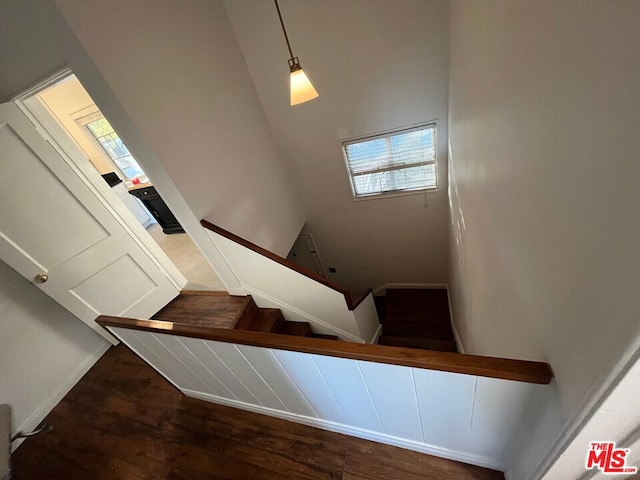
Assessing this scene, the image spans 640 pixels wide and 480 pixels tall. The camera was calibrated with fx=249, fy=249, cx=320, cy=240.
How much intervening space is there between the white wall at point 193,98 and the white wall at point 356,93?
12.1 inches

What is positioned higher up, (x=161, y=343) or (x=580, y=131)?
(x=580, y=131)

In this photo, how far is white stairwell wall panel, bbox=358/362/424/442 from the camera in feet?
3.49

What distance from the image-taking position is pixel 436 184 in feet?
10.2

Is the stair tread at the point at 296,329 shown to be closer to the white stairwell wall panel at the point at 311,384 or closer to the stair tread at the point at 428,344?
the white stairwell wall panel at the point at 311,384

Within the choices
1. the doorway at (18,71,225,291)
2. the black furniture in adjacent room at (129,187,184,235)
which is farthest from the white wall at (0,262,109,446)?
the black furniture in adjacent room at (129,187,184,235)

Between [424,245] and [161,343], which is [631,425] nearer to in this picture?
[161,343]

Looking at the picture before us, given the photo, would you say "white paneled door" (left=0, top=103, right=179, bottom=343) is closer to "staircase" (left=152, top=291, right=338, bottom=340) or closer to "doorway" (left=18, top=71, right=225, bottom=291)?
"doorway" (left=18, top=71, right=225, bottom=291)

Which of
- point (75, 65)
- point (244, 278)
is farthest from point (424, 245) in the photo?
point (75, 65)

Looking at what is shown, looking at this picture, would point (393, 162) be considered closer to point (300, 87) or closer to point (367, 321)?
point (300, 87)

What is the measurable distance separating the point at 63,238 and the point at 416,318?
392 centimetres

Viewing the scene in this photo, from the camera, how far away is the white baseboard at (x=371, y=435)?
4.27 ft

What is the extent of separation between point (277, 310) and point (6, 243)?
1.98 m

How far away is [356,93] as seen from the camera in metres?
2.66

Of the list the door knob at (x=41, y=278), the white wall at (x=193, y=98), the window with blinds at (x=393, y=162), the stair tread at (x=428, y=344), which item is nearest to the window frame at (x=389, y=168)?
the window with blinds at (x=393, y=162)
